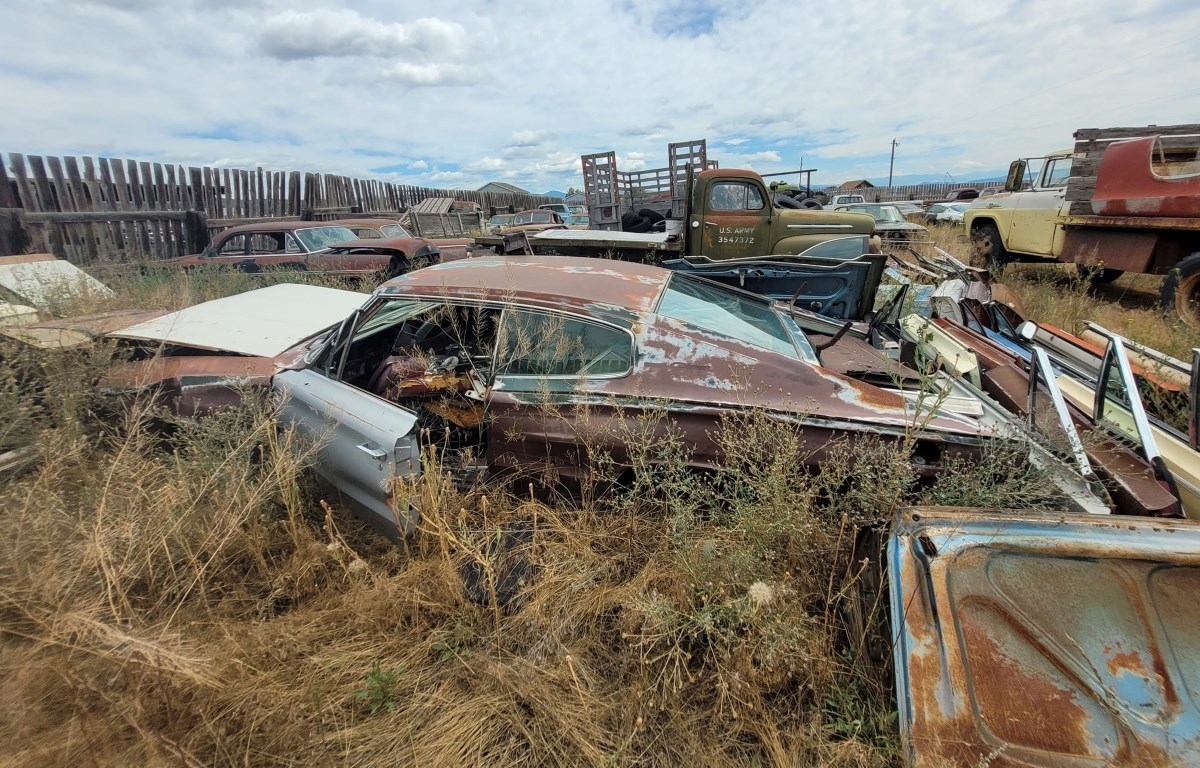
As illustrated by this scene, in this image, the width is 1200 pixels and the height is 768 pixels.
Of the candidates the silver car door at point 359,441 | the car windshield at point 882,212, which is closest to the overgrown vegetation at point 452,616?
the silver car door at point 359,441

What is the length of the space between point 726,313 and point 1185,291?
6522mm

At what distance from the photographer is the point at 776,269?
4730mm

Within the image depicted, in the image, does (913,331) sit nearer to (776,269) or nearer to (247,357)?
(776,269)

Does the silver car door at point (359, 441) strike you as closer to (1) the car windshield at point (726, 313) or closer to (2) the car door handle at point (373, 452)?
(2) the car door handle at point (373, 452)

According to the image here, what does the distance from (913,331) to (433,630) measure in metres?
3.75

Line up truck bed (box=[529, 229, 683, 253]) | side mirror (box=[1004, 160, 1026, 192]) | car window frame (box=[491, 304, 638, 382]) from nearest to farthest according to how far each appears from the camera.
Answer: car window frame (box=[491, 304, 638, 382]) < truck bed (box=[529, 229, 683, 253]) < side mirror (box=[1004, 160, 1026, 192])

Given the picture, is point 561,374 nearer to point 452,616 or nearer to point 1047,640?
point 452,616

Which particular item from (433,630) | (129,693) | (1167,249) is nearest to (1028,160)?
(1167,249)

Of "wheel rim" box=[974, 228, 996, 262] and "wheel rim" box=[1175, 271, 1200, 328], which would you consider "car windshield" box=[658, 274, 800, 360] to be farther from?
"wheel rim" box=[974, 228, 996, 262]

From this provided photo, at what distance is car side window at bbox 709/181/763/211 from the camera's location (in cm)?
778

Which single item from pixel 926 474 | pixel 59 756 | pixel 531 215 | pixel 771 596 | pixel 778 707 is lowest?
pixel 778 707

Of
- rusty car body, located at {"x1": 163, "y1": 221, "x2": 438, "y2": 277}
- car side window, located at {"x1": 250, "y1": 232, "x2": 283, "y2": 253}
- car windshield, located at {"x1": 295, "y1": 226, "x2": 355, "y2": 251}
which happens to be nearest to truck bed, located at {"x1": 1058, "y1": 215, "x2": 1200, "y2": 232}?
rusty car body, located at {"x1": 163, "y1": 221, "x2": 438, "y2": 277}

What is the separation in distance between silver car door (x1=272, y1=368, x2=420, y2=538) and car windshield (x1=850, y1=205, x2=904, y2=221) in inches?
569

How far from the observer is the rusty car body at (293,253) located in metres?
7.64
